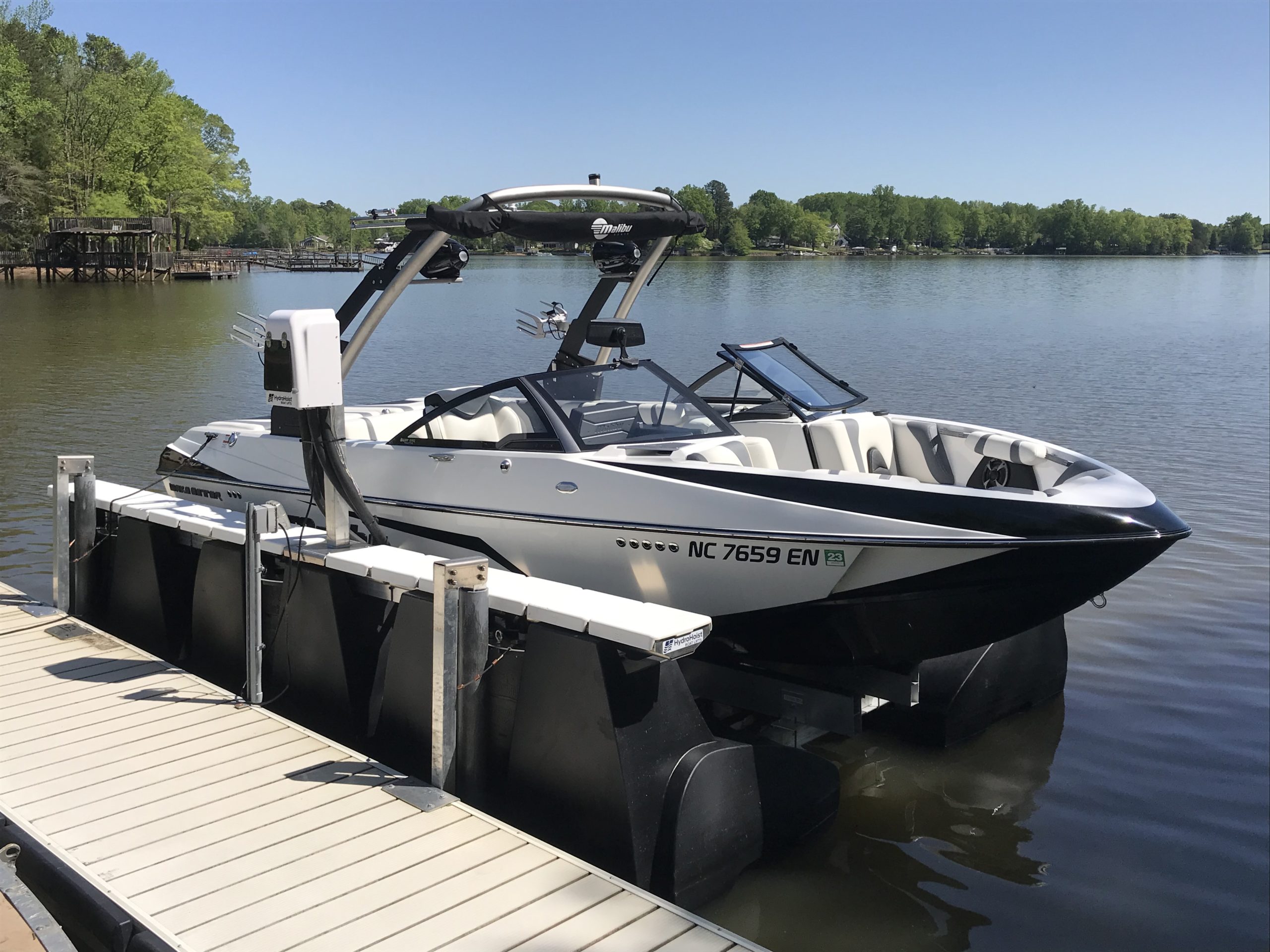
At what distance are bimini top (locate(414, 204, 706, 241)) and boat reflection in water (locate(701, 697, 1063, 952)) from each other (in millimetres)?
3771

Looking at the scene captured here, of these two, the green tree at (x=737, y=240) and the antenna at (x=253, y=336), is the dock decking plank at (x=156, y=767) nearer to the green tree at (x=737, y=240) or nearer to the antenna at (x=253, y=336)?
the antenna at (x=253, y=336)

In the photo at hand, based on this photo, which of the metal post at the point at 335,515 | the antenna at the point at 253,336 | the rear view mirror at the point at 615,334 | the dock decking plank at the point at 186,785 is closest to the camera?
the dock decking plank at the point at 186,785

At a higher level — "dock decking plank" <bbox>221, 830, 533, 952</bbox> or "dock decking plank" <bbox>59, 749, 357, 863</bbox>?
"dock decking plank" <bbox>59, 749, 357, 863</bbox>

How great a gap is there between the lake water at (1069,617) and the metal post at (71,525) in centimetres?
317

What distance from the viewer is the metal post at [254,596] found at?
5.57 meters

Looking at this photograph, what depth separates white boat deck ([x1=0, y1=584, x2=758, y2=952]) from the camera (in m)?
3.63

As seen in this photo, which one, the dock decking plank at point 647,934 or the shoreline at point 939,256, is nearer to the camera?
the dock decking plank at point 647,934

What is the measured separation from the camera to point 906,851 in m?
5.61

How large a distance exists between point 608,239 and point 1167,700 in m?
5.08

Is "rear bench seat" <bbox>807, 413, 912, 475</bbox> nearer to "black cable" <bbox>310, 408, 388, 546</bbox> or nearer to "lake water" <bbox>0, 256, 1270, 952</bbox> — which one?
"lake water" <bbox>0, 256, 1270, 952</bbox>

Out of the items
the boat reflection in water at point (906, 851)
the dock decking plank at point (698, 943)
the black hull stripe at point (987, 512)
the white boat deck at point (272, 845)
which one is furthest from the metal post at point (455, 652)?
the black hull stripe at point (987, 512)

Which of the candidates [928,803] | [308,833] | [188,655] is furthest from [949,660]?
[188,655]

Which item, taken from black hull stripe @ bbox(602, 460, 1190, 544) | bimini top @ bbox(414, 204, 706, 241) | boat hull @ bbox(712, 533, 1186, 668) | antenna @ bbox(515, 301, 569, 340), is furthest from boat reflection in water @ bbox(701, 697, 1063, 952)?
antenna @ bbox(515, 301, 569, 340)

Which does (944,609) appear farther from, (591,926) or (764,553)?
(591,926)
